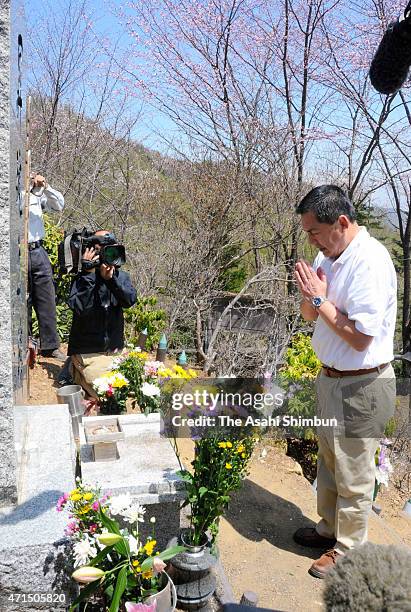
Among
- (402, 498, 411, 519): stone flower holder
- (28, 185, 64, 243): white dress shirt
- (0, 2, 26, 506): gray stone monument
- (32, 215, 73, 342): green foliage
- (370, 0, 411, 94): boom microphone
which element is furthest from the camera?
(32, 215, 73, 342): green foliage

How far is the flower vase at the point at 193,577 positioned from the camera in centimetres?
208

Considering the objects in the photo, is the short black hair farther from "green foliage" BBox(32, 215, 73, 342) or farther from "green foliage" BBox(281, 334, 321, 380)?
"green foliage" BBox(32, 215, 73, 342)

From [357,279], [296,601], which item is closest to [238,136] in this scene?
[357,279]

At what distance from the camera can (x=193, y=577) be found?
6.89 feet

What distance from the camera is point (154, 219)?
8766 millimetres

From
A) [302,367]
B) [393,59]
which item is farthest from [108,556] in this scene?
[302,367]

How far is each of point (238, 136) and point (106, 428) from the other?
6.87 m

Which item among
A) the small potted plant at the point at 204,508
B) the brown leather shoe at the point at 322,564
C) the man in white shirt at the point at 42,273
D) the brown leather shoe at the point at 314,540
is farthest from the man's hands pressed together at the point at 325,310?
the man in white shirt at the point at 42,273

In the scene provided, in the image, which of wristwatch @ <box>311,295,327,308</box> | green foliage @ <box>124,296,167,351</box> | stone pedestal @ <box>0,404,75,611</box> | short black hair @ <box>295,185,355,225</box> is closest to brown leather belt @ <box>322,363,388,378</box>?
wristwatch @ <box>311,295,327,308</box>

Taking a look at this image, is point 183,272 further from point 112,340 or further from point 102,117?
point 102,117

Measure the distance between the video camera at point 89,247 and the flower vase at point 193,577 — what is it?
2185mm

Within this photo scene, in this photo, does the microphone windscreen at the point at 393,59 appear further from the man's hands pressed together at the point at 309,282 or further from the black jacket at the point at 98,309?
the black jacket at the point at 98,309

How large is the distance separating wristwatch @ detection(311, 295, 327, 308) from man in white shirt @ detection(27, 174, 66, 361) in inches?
115

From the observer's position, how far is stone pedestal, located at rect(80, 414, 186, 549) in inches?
88.7
